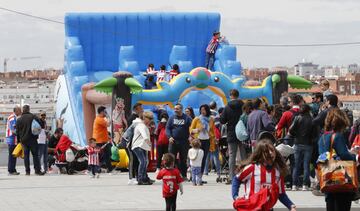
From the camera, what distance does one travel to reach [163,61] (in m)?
35.2

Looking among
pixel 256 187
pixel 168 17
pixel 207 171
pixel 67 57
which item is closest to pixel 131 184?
pixel 207 171

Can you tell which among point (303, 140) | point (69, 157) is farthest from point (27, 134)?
point (303, 140)

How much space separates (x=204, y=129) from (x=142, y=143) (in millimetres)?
1488

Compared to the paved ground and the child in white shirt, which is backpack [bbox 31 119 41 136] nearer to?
the paved ground

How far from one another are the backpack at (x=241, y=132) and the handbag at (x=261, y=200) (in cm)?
745

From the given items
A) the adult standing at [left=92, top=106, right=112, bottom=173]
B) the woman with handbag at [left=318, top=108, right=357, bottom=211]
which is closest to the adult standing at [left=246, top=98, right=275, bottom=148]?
the woman with handbag at [left=318, top=108, right=357, bottom=211]

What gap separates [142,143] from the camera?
18281 mm

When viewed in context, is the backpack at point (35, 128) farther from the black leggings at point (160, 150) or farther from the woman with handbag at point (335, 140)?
the woman with handbag at point (335, 140)

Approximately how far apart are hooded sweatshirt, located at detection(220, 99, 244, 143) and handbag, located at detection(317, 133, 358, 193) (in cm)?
700

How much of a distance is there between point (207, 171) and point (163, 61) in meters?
14.5

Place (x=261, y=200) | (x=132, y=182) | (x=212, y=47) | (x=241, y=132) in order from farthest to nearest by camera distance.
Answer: (x=212, y=47), (x=132, y=182), (x=241, y=132), (x=261, y=200)

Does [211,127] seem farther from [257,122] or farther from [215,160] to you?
[257,122]

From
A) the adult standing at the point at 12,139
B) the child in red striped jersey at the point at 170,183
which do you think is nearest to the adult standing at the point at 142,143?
the child in red striped jersey at the point at 170,183

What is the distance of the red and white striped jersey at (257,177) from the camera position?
389 inches
